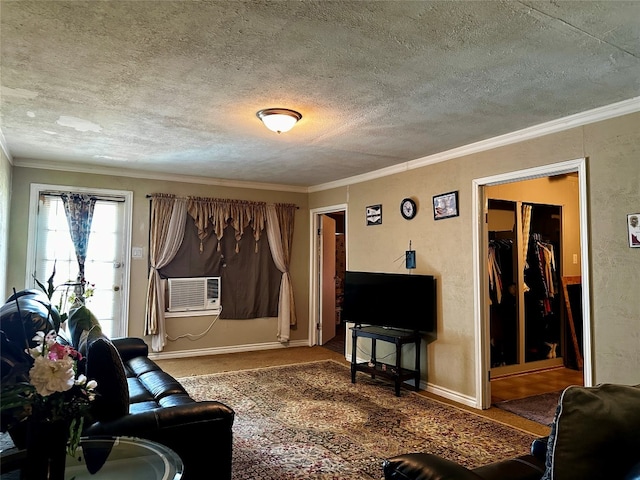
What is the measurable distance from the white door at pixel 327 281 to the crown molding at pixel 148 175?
0.76 m

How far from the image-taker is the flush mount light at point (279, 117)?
10.1 ft

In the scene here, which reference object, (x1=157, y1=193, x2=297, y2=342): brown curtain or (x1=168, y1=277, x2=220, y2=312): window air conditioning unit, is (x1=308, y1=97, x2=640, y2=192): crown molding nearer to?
(x1=157, y1=193, x2=297, y2=342): brown curtain

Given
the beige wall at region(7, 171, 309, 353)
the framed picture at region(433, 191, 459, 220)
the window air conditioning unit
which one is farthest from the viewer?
the window air conditioning unit

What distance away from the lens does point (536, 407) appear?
3924 mm

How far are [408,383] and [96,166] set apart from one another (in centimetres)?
452

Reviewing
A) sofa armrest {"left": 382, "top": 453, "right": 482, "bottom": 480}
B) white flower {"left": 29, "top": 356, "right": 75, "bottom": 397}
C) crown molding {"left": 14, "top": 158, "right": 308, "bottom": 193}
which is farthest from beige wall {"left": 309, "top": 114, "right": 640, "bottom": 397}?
white flower {"left": 29, "top": 356, "right": 75, "bottom": 397}

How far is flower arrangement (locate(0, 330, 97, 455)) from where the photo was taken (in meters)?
1.28

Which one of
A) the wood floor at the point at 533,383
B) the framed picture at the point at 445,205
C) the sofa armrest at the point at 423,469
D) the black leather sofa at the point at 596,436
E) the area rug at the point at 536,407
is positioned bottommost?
the wood floor at the point at 533,383

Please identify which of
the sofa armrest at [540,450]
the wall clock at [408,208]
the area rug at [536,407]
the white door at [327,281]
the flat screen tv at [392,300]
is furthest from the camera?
the white door at [327,281]

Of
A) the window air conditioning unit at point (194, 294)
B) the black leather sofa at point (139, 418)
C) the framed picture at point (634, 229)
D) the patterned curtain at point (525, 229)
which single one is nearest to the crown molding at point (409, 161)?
the framed picture at point (634, 229)

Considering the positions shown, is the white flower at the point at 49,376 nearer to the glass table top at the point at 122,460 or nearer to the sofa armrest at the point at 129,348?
the glass table top at the point at 122,460

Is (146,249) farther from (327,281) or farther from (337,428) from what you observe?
(337,428)

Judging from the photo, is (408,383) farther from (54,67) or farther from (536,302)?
(54,67)

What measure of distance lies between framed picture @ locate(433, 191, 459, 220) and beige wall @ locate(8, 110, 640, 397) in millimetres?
73
